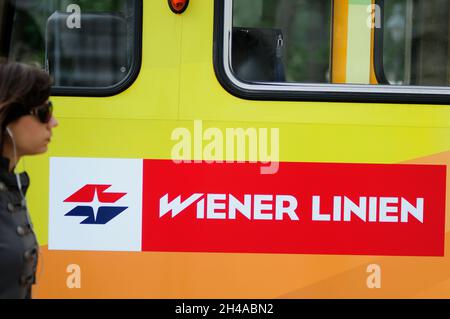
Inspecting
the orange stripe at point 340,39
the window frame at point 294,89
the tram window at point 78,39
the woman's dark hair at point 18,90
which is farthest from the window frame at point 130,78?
the woman's dark hair at point 18,90

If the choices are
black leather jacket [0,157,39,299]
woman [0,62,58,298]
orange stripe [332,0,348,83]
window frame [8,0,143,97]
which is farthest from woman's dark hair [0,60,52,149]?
orange stripe [332,0,348,83]

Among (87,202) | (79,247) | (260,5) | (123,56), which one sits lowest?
(79,247)

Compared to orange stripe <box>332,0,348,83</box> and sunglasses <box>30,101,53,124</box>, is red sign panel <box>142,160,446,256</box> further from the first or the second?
sunglasses <box>30,101,53,124</box>

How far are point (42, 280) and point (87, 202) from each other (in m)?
0.45

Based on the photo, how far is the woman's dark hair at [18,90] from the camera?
7.05 ft

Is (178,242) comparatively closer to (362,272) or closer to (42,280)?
(42,280)

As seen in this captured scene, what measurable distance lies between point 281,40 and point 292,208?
0.89 m

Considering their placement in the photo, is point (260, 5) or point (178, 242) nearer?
point (178, 242)

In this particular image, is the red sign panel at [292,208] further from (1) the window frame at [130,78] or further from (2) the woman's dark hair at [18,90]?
(2) the woman's dark hair at [18,90]

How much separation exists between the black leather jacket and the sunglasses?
0.17 metres

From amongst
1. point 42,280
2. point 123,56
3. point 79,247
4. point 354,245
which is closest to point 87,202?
point 79,247

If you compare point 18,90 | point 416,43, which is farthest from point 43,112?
point 416,43

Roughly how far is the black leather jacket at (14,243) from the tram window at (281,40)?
1476 millimetres

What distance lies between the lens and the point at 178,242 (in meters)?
3.36
